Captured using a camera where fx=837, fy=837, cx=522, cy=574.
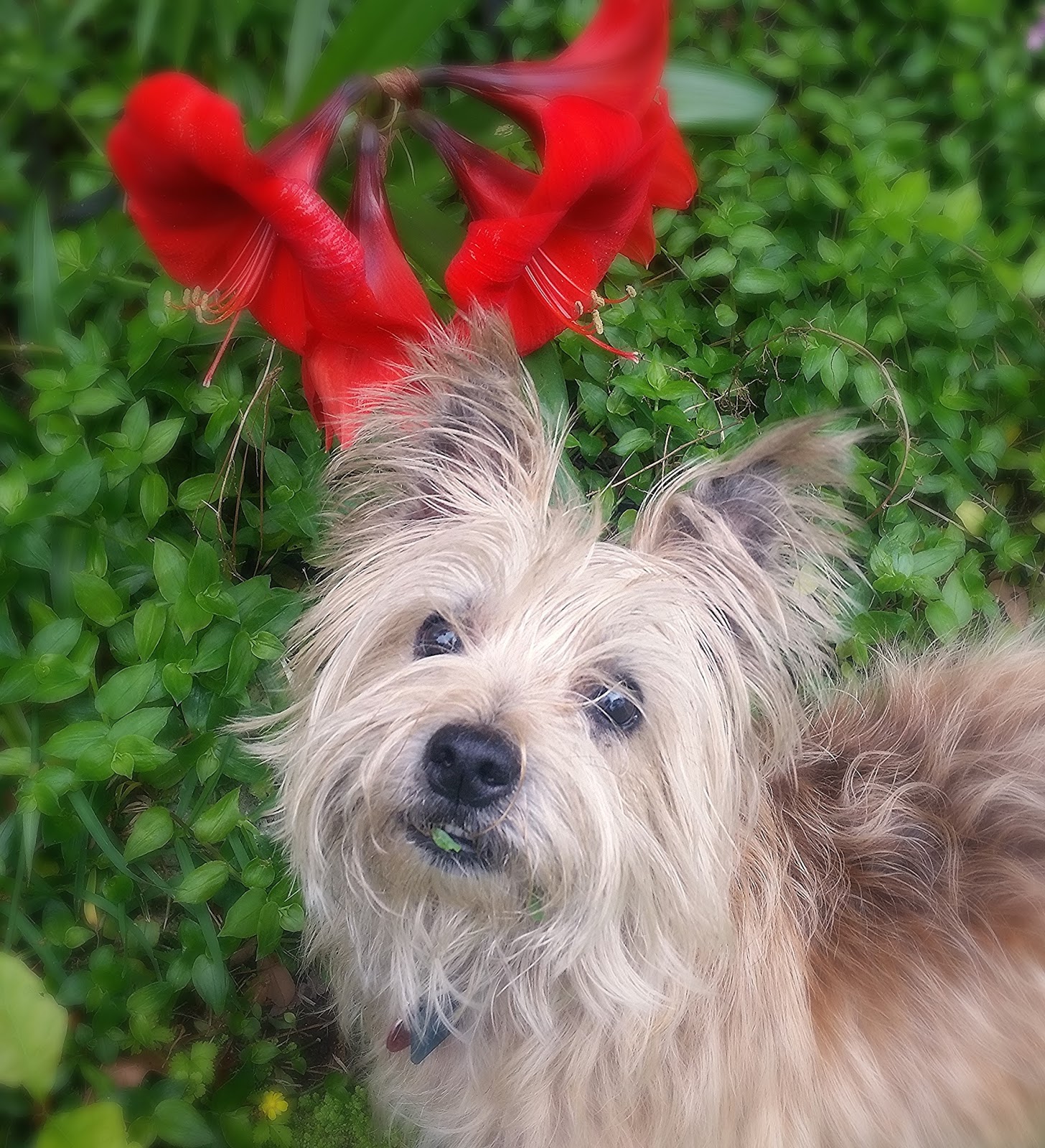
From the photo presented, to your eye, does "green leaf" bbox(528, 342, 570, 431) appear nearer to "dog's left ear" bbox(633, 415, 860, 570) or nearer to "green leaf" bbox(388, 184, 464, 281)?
"green leaf" bbox(388, 184, 464, 281)

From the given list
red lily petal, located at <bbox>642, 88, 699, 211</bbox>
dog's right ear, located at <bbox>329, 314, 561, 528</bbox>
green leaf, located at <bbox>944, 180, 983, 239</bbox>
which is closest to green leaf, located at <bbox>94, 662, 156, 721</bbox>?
dog's right ear, located at <bbox>329, 314, 561, 528</bbox>

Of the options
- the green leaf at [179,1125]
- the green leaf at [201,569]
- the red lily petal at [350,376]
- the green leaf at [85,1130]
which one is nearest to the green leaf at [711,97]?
the red lily petal at [350,376]

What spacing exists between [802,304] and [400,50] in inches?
54.4

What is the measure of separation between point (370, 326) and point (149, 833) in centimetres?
138

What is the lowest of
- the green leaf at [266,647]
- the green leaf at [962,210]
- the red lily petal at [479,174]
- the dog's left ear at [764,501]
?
the green leaf at [266,647]

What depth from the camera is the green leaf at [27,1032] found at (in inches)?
65.0

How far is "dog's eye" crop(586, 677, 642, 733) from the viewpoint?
4.77ft

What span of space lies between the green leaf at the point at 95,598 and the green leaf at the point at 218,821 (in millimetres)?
504

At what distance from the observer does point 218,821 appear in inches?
78.5

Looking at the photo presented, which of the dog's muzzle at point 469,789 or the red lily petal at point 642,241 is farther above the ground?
the red lily petal at point 642,241

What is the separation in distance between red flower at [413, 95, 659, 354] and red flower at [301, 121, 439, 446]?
0.10 m

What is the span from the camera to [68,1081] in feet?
6.86

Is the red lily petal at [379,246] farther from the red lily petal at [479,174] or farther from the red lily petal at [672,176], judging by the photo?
the red lily petal at [672,176]

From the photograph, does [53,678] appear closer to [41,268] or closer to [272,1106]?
[41,268]
